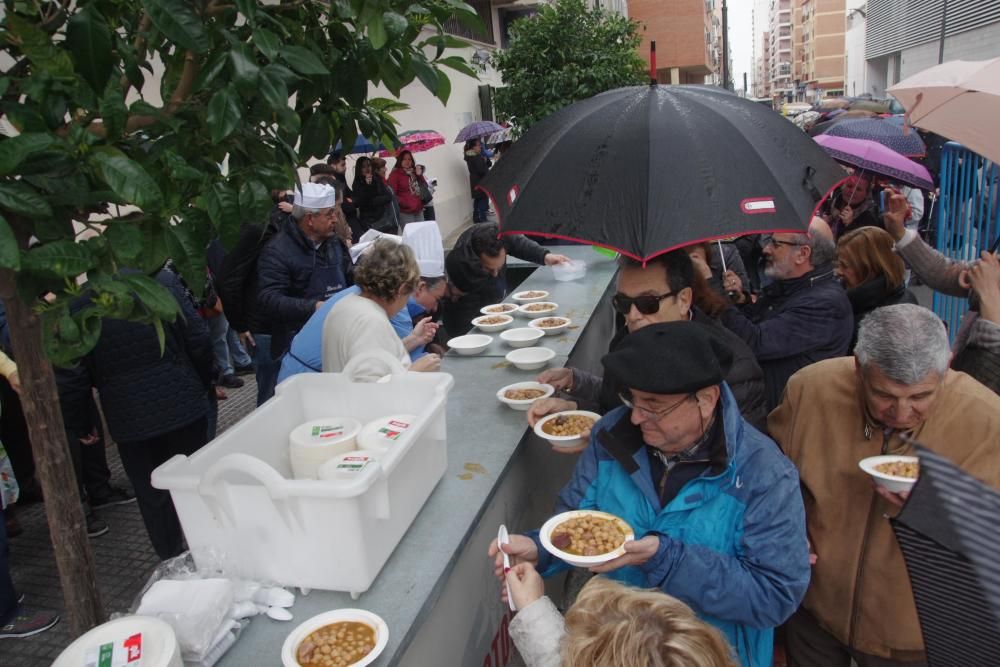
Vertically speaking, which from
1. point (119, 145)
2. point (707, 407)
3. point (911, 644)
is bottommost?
point (911, 644)

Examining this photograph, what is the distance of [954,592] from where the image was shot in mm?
1114

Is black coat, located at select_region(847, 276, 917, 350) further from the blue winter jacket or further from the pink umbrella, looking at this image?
the pink umbrella

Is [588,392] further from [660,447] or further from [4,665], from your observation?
[4,665]

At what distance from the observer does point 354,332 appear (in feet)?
11.9

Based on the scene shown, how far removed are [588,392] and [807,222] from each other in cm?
145

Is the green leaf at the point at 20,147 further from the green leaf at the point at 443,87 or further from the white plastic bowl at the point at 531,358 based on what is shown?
the white plastic bowl at the point at 531,358

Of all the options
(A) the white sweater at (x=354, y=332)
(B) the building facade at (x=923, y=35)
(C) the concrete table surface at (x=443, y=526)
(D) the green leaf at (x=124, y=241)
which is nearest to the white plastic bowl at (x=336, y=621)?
(C) the concrete table surface at (x=443, y=526)

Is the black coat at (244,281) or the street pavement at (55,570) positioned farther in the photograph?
the black coat at (244,281)

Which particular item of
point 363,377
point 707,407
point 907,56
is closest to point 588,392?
point 363,377

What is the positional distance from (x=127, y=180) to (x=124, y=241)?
0.15m

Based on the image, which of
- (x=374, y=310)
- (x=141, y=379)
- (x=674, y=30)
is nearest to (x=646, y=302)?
(x=374, y=310)

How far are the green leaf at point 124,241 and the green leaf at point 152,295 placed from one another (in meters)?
0.04

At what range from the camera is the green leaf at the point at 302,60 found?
4.65ft

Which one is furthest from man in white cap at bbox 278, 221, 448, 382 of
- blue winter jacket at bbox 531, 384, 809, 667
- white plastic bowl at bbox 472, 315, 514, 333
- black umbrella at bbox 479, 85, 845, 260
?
blue winter jacket at bbox 531, 384, 809, 667
